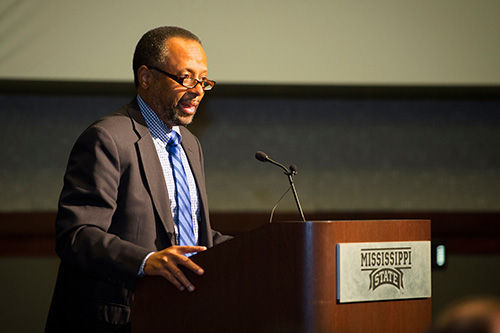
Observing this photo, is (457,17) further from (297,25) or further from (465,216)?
(465,216)

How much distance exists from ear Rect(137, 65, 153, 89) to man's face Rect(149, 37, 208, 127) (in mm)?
29

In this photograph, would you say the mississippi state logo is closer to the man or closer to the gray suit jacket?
the man

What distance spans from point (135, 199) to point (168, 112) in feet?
1.12

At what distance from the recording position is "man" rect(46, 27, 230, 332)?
5.26 feet

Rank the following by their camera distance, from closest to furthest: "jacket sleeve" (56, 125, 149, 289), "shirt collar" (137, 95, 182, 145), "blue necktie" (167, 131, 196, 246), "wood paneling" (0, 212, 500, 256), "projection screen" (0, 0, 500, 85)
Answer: "jacket sleeve" (56, 125, 149, 289), "blue necktie" (167, 131, 196, 246), "shirt collar" (137, 95, 182, 145), "projection screen" (0, 0, 500, 85), "wood paneling" (0, 212, 500, 256)

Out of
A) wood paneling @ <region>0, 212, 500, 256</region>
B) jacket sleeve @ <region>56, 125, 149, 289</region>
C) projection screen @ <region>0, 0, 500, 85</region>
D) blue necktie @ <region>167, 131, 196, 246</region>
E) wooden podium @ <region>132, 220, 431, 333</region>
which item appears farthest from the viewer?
wood paneling @ <region>0, 212, 500, 256</region>

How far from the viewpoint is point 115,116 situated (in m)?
1.90

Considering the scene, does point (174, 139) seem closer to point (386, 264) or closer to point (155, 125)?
point (155, 125)

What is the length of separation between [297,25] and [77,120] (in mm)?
1547

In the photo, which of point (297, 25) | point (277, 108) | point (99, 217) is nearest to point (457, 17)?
point (297, 25)

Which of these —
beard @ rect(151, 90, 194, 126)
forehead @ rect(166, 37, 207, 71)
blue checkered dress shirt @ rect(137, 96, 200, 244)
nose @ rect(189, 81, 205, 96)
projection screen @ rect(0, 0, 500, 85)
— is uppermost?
projection screen @ rect(0, 0, 500, 85)

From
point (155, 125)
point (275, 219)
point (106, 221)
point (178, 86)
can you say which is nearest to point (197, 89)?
point (178, 86)

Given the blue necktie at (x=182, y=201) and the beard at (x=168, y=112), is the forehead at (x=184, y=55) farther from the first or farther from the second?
the blue necktie at (x=182, y=201)

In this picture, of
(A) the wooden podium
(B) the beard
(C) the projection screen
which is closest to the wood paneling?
(C) the projection screen
